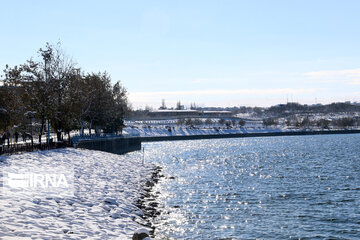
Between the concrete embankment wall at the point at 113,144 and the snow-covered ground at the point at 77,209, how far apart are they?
21.4 metres

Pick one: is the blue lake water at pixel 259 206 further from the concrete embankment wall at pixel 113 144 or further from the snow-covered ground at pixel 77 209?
the concrete embankment wall at pixel 113 144

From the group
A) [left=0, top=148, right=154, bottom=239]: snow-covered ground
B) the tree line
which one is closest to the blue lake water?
[left=0, top=148, right=154, bottom=239]: snow-covered ground

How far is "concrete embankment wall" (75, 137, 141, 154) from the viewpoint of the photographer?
60225 millimetres

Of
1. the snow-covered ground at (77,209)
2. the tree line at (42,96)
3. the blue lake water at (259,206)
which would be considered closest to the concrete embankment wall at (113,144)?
the tree line at (42,96)

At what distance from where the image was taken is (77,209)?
21.8m

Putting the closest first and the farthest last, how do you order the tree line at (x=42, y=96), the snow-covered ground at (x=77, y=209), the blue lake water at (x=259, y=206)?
the snow-covered ground at (x=77, y=209), the blue lake water at (x=259, y=206), the tree line at (x=42, y=96)

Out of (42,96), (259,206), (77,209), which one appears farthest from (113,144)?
(77,209)

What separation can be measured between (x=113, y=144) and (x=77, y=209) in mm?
54425

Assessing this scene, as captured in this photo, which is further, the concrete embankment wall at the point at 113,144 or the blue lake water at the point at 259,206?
the concrete embankment wall at the point at 113,144

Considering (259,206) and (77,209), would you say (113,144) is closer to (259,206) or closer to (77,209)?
(259,206)

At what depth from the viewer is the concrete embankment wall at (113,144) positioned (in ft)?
198

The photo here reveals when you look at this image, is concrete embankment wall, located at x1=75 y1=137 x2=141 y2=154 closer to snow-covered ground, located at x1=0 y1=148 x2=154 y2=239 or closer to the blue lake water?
the blue lake water

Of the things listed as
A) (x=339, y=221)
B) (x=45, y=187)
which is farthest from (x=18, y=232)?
(x=339, y=221)

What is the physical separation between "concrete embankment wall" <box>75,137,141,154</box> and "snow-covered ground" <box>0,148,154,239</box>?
2140cm
